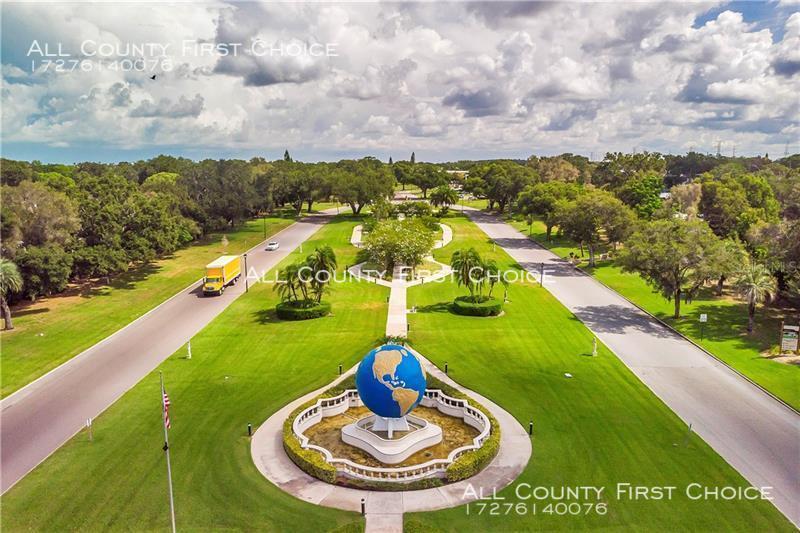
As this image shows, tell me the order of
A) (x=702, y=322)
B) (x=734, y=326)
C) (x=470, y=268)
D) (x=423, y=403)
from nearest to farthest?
(x=423, y=403) < (x=734, y=326) < (x=702, y=322) < (x=470, y=268)

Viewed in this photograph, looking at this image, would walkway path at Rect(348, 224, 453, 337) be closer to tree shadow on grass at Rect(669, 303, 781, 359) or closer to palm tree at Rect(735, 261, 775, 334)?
tree shadow on grass at Rect(669, 303, 781, 359)

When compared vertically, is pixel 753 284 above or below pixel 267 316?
Answer: above

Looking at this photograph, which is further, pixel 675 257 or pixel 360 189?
pixel 360 189

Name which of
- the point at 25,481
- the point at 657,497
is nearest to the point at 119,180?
the point at 25,481

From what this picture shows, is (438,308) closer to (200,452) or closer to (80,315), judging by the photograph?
(200,452)

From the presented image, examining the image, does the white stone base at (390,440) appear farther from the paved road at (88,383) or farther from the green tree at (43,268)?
the green tree at (43,268)

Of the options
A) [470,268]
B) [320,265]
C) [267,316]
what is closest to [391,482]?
[320,265]

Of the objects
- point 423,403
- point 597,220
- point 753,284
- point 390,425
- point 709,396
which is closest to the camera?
point 390,425
